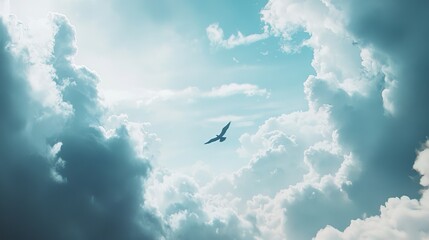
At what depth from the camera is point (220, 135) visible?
394 feet
